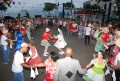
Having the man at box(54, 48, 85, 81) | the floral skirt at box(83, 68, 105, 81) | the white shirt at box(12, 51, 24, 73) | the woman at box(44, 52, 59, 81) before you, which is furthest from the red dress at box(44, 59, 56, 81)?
the floral skirt at box(83, 68, 105, 81)

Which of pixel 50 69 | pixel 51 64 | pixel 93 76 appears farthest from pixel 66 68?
pixel 93 76

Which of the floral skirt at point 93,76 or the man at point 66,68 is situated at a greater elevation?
the man at point 66,68

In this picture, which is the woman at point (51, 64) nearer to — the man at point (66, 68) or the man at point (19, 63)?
the man at point (66, 68)

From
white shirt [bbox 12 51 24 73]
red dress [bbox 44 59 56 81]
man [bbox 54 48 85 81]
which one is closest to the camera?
man [bbox 54 48 85 81]

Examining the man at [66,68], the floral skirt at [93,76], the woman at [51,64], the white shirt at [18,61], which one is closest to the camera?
the man at [66,68]

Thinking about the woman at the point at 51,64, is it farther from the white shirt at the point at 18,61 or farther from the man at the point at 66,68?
the white shirt at the point at 18,61

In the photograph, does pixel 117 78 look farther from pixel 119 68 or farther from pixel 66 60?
pixel 66 60

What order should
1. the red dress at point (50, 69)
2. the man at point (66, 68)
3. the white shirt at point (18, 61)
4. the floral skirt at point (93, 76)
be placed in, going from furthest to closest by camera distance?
the floral skirt at point (93, 76), the white shirt at point (18, 61), the red dress at point (50, 69), the man at point (66, 68)

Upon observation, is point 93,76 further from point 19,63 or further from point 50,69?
point 19,63

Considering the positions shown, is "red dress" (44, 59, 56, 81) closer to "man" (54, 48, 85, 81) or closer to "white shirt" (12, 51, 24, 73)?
"man" (54, 48, 85, 81)

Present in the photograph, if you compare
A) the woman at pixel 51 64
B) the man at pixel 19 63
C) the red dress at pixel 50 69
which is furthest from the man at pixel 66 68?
the man at pixel 19 63

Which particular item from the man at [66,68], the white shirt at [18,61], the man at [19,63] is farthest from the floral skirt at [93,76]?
the white shirt at [18,61]

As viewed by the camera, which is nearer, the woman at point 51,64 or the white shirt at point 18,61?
the woman at point 51,64

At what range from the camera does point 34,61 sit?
9.07m
